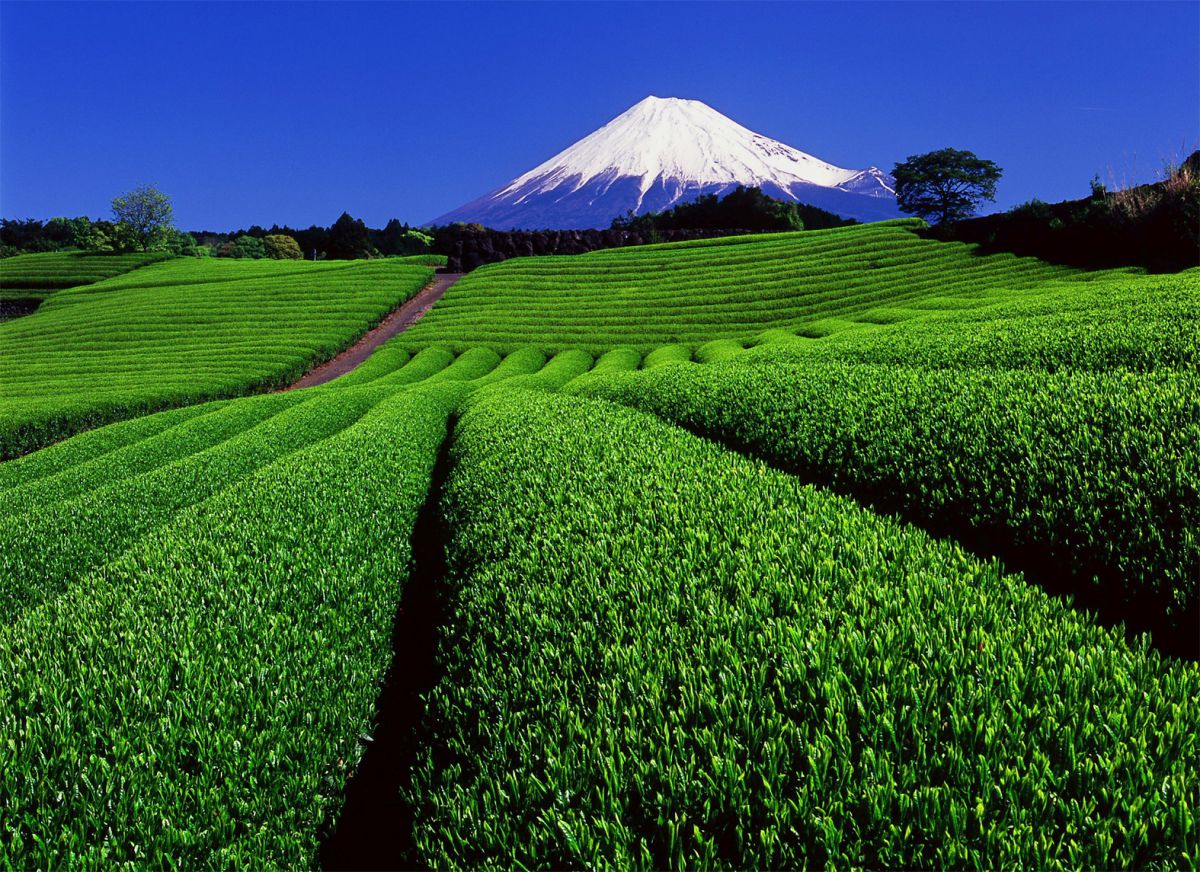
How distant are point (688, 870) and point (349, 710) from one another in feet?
11.5

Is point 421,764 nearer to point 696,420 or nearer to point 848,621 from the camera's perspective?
point 848,621

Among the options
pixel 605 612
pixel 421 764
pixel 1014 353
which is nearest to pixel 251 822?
pixel 421 764

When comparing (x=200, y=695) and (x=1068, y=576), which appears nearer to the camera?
(x=200, y=695)

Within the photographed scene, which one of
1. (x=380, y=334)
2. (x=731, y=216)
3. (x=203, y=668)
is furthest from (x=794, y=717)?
(x=731, y=216)

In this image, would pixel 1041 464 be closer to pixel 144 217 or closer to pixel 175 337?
pixel 175 337

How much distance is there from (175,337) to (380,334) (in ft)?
50.0

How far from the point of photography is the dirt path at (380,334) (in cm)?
4275

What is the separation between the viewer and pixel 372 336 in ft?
170

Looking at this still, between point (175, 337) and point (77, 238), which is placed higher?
point (77, 238)

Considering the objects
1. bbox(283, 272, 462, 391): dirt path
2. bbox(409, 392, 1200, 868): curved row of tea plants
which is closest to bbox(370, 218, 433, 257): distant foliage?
bbox(283, 272, 462, 391): dirt path

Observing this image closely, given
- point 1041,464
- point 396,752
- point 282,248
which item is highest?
point 282,248

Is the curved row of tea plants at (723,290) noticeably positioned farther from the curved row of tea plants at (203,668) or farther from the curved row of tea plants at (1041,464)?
the curved row of tea plants at (203,668)

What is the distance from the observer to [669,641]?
3.89 m

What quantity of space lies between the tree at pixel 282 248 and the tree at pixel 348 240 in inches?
230
